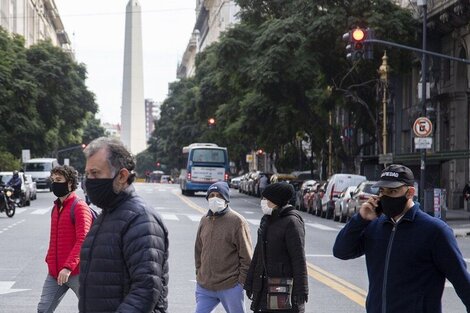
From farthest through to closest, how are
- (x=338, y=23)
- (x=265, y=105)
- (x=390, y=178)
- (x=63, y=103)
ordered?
(x=63, y=103), (x=265, y=105), (x=338, y=23), (x=390, y=178)

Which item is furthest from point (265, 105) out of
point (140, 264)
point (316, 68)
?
point (140, 264)

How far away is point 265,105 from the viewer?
49062 millimetres

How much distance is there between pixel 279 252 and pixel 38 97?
57906 mm

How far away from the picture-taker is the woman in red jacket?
8828 millimetres

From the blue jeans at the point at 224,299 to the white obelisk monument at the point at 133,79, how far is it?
457ft

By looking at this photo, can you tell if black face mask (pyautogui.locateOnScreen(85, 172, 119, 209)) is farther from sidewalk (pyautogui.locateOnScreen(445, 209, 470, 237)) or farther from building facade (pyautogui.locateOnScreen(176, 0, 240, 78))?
building facade (pyautogui.locateOnScreen(176, 0, 240, 78))

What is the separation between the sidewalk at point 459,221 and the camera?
29.1 m

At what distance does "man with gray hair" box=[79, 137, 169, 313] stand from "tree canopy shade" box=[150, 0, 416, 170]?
118 ft

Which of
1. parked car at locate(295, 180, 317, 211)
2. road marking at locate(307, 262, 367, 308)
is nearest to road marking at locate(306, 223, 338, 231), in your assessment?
parked car at locate(295, 180, 317, 211)

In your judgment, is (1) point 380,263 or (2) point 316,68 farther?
(2) point 316,68

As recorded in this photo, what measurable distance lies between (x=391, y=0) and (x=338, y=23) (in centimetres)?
381

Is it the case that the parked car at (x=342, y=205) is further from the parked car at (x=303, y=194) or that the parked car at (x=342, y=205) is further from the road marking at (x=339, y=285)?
the road marking at (x=339, y=285)

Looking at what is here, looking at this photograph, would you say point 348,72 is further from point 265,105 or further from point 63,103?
point 63,103

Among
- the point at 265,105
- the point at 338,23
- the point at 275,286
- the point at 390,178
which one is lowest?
the point at 275,286
